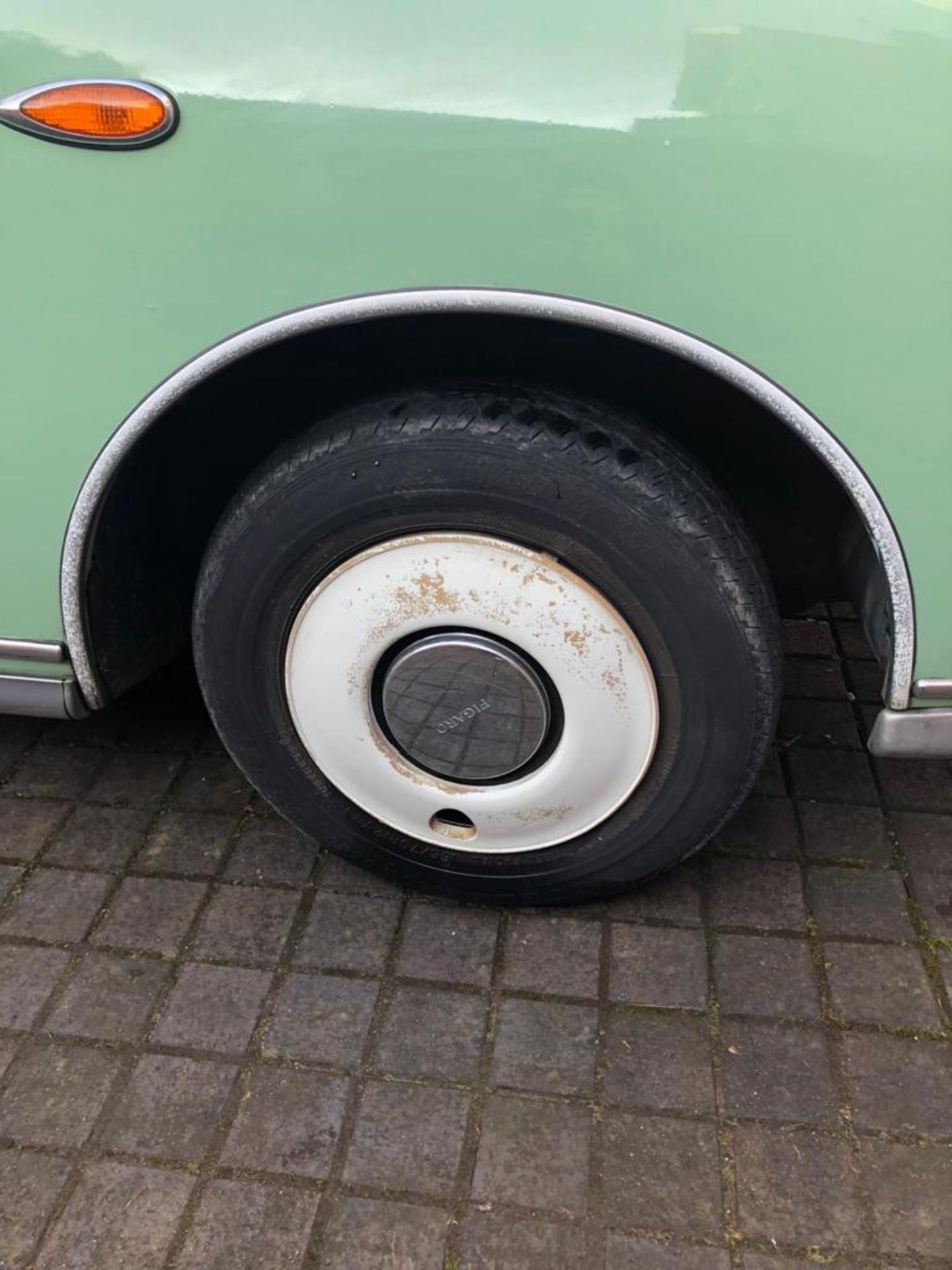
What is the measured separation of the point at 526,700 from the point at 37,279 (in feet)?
3.45

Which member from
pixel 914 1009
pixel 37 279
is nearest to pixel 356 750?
pixel 37 279

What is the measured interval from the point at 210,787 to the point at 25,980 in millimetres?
612

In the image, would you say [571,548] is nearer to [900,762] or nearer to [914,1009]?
[914,1009]

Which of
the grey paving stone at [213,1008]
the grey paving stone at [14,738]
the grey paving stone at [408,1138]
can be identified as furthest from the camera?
the grey paving stone at [14,738]

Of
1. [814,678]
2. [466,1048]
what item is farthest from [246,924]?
[814,678]

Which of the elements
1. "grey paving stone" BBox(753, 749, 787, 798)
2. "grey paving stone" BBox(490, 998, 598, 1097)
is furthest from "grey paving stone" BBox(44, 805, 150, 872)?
"grey paving stone" BBox(753, 749, 787, 798)

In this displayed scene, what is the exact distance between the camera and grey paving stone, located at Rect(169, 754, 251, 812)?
2418mm

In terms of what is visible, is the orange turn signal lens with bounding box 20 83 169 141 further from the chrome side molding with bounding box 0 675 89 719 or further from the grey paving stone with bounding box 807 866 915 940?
the grey paving stone with bounding box 807 866 915 940

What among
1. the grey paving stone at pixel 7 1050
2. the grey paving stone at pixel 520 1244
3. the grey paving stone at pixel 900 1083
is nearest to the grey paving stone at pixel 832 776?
the grey paving stone at pixel 900 1083

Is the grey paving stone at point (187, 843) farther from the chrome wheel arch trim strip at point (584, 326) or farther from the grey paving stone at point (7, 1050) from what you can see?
the chrome wheel arch trim strip at point (584, 326)

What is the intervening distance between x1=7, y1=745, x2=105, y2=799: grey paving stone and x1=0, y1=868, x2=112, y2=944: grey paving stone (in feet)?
0.90

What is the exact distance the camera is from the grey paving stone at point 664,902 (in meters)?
2.10

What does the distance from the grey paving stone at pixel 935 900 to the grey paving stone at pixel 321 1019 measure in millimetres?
1119

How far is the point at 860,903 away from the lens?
2123mm
